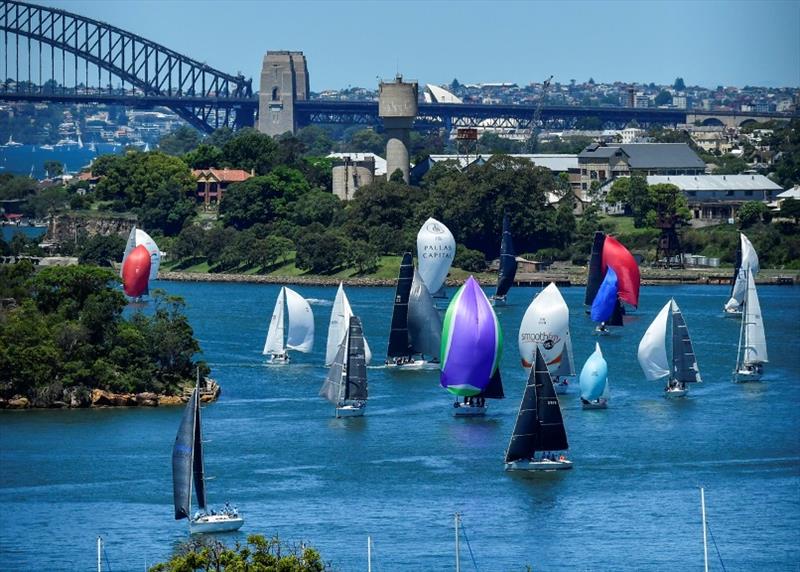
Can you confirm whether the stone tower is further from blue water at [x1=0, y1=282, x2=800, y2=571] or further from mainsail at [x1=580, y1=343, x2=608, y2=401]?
mainsail at [x1=580, y1=343, x2=608, y2=401]

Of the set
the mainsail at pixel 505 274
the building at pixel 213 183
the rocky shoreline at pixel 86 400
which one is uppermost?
the building at pixel 213 183

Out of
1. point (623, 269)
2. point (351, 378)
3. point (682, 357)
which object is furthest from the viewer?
point (623, 269)

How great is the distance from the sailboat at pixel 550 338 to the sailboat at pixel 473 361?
2.75 m

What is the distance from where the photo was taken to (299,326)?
67750mm

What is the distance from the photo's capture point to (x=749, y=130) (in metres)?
157

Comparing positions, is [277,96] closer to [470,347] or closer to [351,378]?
[470,347]

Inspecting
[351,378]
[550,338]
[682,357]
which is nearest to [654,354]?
[682,357]

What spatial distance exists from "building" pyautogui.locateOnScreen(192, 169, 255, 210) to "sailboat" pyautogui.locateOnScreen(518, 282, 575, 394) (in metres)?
60.6

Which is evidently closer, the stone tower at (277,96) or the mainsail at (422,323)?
the mainsail at (422,323)

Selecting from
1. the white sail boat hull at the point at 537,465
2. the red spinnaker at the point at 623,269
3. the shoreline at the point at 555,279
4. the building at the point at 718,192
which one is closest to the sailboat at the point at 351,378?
the white sail boat hull at the point at 537,465

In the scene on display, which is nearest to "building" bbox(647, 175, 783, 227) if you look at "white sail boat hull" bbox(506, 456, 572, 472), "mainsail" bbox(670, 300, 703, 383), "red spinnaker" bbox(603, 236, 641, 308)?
"red spinnaker" bbox(603, 236, 641, 308)

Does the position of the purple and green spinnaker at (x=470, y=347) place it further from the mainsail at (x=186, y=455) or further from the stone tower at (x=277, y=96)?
the stone tower at (x=277, y=96)

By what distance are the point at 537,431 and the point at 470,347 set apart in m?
7.76

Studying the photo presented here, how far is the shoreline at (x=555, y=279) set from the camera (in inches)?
3718
